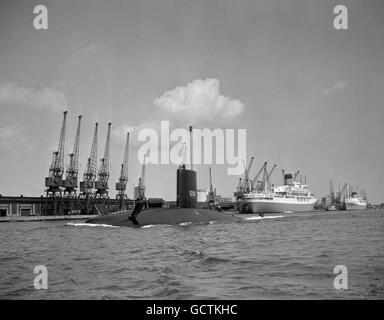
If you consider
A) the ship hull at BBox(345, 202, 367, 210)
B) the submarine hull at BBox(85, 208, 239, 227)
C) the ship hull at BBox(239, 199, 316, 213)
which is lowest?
the ship hull at BBox(345, 202, 367, 210)

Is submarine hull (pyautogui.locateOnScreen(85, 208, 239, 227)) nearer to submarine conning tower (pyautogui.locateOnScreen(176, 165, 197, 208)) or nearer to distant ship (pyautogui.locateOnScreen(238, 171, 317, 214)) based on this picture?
submarine conning tower (pyautogui.locateOnScreen(176, 165, 197, 208))

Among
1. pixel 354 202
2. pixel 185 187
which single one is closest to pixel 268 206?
pixel 354 202

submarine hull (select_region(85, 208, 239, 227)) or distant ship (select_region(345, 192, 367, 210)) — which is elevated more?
submarine hull (select_region(85, 208, 239, 227))

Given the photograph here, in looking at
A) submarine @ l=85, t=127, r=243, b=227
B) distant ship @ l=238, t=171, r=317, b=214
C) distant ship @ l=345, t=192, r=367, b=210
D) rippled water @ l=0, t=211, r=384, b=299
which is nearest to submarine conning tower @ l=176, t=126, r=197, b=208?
submarine @ l=85, t=127, r=243, b=227

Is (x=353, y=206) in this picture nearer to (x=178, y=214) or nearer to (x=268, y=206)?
(x=268, y=206)

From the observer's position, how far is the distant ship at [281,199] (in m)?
122

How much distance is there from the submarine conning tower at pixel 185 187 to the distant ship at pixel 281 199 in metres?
75.5

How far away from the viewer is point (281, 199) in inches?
4990

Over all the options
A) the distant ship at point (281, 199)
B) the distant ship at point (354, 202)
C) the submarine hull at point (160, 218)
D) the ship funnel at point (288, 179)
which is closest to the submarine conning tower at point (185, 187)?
the submarine hull at point (160, 218)

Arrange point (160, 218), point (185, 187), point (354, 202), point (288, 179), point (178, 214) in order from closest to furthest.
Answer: point (160, 218), point (178, 214), point (185, 187), point (288, 179), point (354, 202)

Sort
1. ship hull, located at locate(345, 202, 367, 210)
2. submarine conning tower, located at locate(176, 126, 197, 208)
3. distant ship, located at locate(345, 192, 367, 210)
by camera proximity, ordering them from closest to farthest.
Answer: submarine conning tower, located at locate(176, 126, 197, 208) → ship hull, located at locate(345, 202, 367, 210) → distant ship, located at locate(345, 192, 367, 210)

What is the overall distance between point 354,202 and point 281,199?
6940 centimetres

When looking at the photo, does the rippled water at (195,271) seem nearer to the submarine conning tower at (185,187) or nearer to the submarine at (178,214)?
the submarine at (178,214)

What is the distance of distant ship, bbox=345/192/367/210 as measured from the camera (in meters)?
178
